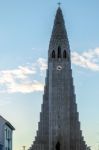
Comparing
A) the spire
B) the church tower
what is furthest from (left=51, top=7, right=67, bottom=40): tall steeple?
the church tower

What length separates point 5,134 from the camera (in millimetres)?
94500

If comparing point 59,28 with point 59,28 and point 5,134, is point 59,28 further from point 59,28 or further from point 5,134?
point 5,134

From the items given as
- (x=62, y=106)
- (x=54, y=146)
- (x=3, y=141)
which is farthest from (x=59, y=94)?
(x=3, y=141)

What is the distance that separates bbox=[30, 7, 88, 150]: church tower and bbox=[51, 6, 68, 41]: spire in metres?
0.40

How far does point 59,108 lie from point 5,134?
5873 cm

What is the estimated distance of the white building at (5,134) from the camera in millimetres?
89062

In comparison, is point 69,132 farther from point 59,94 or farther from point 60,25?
point 60,25

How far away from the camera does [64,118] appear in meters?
152

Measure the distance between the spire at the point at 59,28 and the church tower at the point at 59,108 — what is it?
0.40 metres

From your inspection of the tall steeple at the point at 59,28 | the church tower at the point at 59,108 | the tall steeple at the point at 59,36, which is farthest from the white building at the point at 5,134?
the tall steeple at the point at 59,28

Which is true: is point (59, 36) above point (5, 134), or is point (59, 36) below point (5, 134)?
above

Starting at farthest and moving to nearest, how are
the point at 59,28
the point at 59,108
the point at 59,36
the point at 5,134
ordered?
1. the point at 59,28
2. the point at 59,36
3. the point at 59,108
4. the point at 5,134

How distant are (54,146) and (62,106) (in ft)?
39.7

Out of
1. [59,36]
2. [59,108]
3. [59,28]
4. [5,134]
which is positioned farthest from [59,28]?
[5,134]
